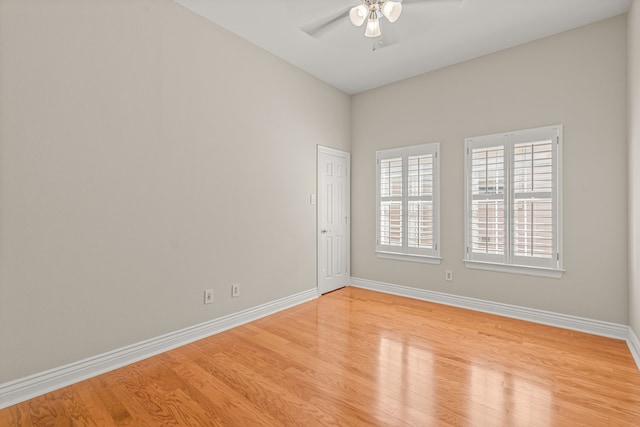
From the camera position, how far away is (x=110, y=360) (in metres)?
2.35

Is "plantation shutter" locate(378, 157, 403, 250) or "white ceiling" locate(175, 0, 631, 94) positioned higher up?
"white ceiling" locate(175, 0, 631, 94)

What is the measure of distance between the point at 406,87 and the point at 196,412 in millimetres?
4353

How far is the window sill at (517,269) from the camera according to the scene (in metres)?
3.23

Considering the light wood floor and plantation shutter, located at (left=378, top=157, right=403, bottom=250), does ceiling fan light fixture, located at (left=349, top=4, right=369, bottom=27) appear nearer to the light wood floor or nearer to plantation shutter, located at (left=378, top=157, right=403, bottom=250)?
plantation shutter, located at (left=378, top=157, right=403, bottom=250)

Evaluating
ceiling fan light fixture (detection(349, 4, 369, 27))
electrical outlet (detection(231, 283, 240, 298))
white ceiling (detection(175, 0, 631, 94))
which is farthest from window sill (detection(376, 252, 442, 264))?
ceiling fan light fixture (detection(349, 4, 369, 27))

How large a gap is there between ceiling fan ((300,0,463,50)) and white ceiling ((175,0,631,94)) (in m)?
0.01

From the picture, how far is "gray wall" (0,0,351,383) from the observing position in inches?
77.7

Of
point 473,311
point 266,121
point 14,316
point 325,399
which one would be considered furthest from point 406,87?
point 14,316

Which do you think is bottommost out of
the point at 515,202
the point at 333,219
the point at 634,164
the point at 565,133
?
the point at 333,219

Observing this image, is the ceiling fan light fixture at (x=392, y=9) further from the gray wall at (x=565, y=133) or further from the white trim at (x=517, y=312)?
the white trim at (x=517, y=312)

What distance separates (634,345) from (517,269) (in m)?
1.07

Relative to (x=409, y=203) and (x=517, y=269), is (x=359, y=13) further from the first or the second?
(x=517, y=269)

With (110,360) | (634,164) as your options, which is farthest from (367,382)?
(634,164)

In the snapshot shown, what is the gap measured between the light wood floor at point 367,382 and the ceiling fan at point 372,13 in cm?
263
